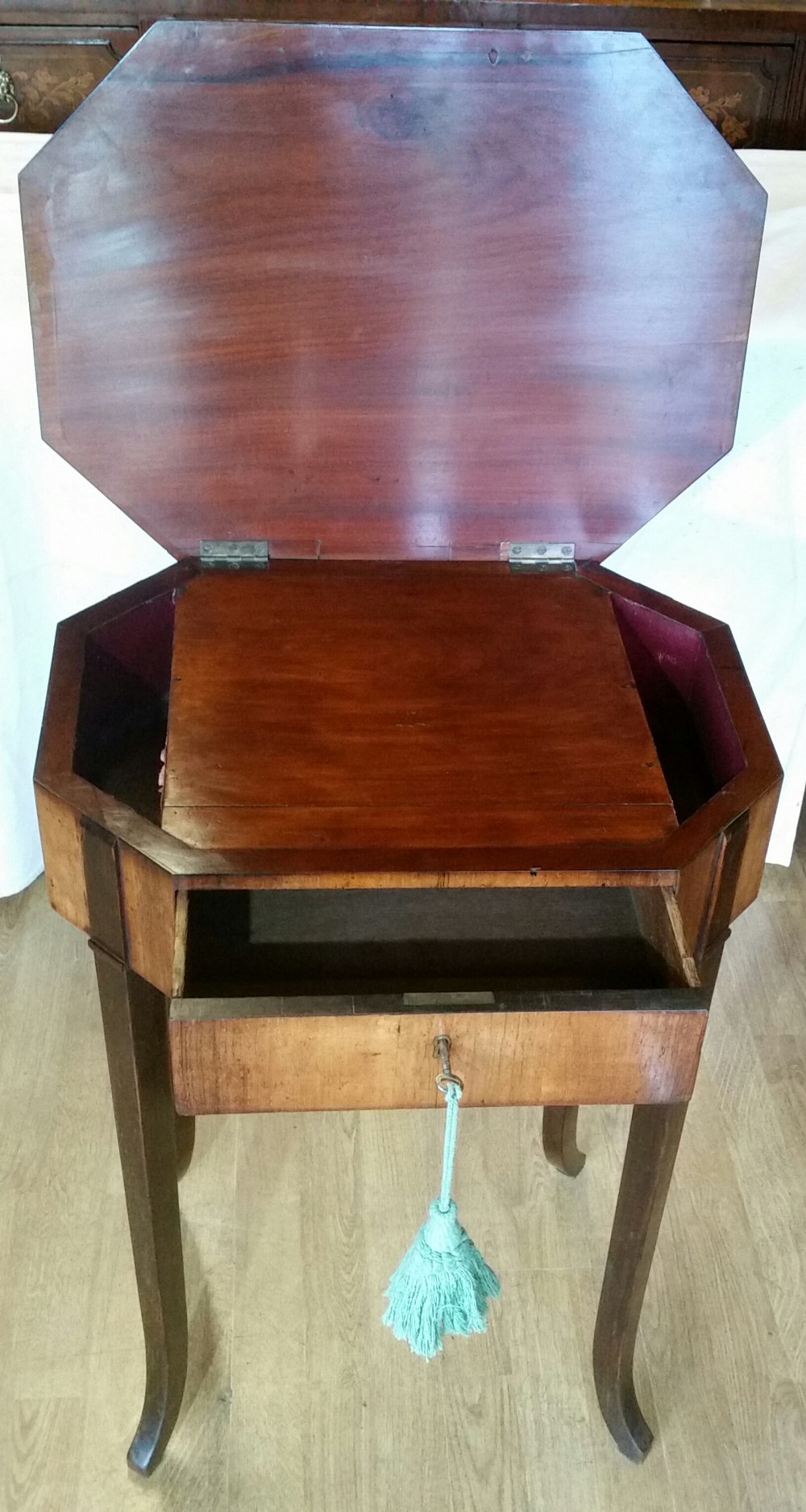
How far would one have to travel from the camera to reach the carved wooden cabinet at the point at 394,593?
0.79 m

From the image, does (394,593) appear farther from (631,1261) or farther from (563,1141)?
(563,1141)

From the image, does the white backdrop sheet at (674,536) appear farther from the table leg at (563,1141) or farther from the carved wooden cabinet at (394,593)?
the table leg at (563,1141)

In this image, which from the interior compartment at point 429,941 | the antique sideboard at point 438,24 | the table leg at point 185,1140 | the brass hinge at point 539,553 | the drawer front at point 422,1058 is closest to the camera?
the drawer front at point 422,1058

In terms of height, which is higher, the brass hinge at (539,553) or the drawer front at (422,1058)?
the brass hinge at (539,553)

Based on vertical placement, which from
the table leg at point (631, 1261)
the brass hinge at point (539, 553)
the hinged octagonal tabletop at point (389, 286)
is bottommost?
the table leg at point (631, 1261)

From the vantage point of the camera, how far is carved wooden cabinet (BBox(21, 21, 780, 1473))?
2.58 ft

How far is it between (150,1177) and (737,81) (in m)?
1.87

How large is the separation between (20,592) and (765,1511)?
122cm

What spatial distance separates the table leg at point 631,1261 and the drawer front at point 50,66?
1.71 metres

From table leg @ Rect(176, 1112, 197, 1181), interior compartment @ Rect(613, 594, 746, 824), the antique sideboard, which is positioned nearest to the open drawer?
interior compartment @ Rect(613, 594, 746, 824)

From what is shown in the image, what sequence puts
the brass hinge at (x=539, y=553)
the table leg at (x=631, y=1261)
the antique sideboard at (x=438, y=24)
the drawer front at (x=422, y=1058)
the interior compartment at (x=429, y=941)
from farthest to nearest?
the antique sideboard at (x=438, y=24)
the brass hinge at (x=539, y=553)
the table leg at (x=631, y=1261)
the interior compartment at (x=429, y=941)
the drawer front at (x=422, y=1058)

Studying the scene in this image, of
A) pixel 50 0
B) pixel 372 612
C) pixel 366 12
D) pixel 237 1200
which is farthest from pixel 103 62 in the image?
pixel 237 1200

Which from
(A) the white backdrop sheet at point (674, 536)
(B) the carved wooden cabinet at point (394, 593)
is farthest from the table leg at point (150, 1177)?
(A) the white backdrop sheet at point (674, 536)

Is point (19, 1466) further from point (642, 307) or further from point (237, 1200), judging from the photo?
point (642, 307)
